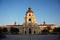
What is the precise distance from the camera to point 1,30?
7.44 meters

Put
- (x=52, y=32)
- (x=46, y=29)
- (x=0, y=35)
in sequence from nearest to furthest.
A: (x=0, y=35)
(x=52, y=32)
(x=46, y=29)

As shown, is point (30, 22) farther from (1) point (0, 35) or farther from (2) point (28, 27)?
(1) point (0, 35)

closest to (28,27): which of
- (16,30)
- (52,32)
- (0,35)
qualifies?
(16,30)

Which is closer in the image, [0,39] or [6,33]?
[0,39]

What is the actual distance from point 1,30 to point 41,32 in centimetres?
249

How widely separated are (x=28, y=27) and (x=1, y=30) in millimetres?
5444

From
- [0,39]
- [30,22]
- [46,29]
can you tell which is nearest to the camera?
[0,39]

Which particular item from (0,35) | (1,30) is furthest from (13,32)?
(0,35)

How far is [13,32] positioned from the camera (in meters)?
9.50

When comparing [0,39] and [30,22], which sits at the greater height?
[30,22]

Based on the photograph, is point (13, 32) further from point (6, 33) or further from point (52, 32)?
point (52, 32)

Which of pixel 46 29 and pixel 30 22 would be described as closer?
pixel 46 29

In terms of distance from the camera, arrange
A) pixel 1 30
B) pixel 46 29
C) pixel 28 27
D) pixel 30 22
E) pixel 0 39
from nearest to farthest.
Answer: pixel 0 39
pixel 1 30
pixel 46 29
pixel 30 22
pixel 28 27

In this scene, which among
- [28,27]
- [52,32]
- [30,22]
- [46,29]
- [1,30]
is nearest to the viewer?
[1,30]
